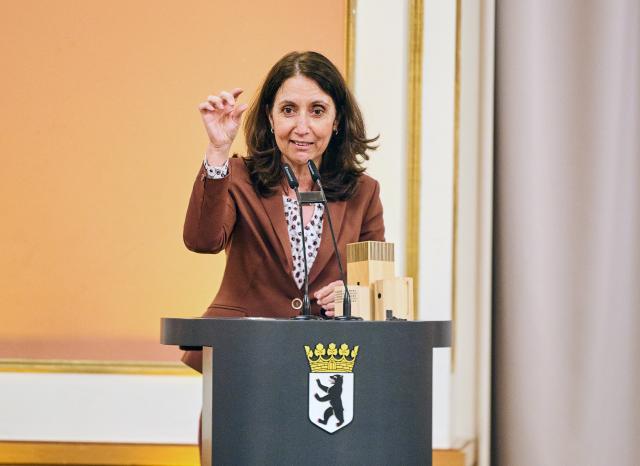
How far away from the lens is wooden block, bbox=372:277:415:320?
2.17 metres

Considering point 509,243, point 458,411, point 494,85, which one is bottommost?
point 458,411

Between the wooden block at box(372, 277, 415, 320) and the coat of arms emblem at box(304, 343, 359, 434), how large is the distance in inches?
10.1

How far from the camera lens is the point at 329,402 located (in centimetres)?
195

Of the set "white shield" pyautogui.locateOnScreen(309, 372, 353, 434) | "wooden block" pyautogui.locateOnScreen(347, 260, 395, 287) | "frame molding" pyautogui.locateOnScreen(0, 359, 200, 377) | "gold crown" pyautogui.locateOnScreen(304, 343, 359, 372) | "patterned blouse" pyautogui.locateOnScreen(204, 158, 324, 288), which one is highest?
"patterned blouse" pyautogui.locateOnScreen(204, 158, 324, 288)

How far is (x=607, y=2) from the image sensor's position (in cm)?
326

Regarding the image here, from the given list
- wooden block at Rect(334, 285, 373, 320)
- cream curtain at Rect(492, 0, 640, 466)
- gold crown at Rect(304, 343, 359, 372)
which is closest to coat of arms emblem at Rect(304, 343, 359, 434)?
gold crown at Rect(304, 343, 359, 372)

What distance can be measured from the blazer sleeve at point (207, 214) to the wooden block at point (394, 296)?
429 mm

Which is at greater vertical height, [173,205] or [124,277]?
[173,205]

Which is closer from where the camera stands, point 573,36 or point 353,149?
point 353,149

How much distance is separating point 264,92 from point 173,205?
4.10ft

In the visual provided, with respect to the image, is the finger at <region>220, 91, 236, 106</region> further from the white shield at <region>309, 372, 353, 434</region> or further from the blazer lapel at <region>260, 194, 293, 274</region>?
the white shield at <region>309, 372, 353, 434</region>

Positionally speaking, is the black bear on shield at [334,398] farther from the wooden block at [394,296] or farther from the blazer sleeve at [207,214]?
the blazer sleeve at [207,214]

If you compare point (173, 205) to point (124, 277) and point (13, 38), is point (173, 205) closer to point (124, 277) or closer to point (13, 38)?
point (124, 277)

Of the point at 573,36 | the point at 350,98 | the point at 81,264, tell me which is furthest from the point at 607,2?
the point at 81,264
